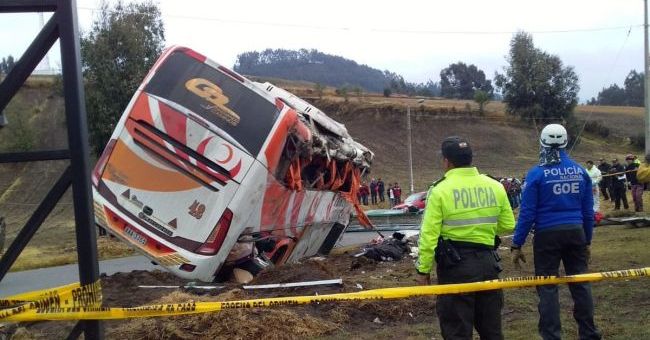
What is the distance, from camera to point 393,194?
104ft

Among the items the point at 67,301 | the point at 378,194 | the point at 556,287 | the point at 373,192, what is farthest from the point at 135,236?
the point at 378,194

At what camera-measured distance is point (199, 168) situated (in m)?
8.55

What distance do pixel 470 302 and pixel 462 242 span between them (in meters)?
0.42

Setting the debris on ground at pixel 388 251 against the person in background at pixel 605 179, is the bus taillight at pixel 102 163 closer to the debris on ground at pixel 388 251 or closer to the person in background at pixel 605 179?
the debris on ground at pixel 388 251

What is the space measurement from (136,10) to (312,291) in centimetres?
1943

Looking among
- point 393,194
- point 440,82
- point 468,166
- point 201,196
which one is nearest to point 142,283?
point 201,196

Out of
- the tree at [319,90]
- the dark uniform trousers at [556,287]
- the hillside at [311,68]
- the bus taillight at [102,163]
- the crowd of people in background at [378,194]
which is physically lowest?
the crowd of people in background at [378,194]

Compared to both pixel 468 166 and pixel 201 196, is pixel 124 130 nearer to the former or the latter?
pixel 201 196

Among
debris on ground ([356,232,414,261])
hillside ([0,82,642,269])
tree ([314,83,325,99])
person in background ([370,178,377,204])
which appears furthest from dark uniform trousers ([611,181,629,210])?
tree ([314,83,325,99])

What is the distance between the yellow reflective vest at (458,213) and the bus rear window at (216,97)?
4.15 meters

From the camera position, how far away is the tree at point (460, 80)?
94.6 m

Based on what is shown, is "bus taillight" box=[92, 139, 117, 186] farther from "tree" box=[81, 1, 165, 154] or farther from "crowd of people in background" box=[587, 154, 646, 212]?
"tree" box=[81, 1, 165, 154]

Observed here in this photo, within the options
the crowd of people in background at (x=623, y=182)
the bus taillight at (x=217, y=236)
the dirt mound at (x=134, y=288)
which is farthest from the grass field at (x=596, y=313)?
the crowd of people in background at (x=623, y=182)

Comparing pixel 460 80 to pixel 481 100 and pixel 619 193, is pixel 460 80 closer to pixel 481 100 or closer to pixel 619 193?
pixel 481 100
